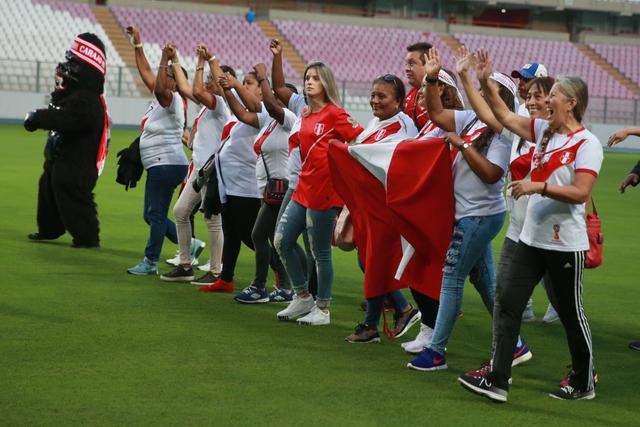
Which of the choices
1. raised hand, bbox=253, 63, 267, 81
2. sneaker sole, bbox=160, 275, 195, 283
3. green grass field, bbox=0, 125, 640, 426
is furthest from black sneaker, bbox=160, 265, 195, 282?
raised hand, bbox=253, 63, 267, 81

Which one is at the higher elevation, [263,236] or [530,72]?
[530,72]

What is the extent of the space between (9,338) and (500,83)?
337 cm

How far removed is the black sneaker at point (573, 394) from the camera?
5.52 meters

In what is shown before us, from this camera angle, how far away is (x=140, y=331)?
6.82 metres

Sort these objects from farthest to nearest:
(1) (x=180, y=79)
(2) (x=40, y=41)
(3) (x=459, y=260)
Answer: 1. (2) (x=40, y=41)
2. (1) (x=180, y=79)
3. (3) (x=459, y=260)

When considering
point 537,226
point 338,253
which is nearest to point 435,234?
point 537,226

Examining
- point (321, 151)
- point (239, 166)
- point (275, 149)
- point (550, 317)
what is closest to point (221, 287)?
point (239, 166)

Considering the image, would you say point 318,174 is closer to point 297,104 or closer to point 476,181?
point 297,104

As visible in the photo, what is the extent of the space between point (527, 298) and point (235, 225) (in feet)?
11.7

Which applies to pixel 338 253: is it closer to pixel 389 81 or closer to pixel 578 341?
pixel 389 81

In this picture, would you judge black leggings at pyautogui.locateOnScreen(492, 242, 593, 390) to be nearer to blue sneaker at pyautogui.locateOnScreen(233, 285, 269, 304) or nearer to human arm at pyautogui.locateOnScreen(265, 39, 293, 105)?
human arm at pyautogui.locateOnScreen(265, 39, 293, 105)

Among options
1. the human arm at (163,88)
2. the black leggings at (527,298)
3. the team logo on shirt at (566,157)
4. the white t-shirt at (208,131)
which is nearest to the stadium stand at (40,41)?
the human arm at (163,88)

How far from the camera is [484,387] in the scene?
541 cm

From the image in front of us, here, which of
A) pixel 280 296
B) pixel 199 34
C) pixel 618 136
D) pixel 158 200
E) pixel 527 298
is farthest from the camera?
pixel 199 34
